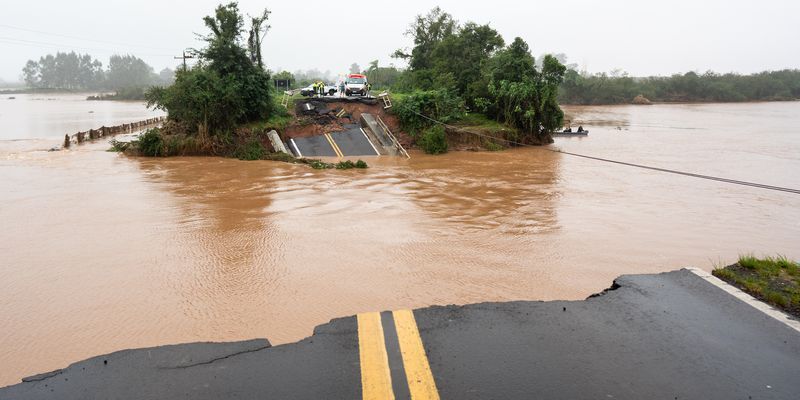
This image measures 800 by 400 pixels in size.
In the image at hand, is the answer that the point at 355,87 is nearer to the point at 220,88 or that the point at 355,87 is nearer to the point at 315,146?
the point at 315,146

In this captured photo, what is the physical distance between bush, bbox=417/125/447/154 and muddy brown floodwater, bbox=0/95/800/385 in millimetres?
A: 4587

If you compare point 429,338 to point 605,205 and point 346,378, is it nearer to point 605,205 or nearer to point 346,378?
point 346,378

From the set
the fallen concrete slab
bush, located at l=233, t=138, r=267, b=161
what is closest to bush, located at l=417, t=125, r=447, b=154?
the fallen concrete slab

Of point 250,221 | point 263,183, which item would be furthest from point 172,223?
point 263,183

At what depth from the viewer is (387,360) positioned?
3.80m

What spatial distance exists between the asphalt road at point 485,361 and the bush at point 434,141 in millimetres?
19769

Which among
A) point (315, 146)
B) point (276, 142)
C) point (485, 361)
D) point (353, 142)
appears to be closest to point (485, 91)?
point (353, 142)

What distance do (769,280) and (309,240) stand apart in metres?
7.06

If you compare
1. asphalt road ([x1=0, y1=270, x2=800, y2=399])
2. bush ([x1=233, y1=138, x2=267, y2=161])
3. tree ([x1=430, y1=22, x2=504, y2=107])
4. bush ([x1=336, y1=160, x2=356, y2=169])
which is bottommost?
asphalt road ([x1=0, y1=270, x2=800, y2=399])

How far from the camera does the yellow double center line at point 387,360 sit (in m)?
3.41

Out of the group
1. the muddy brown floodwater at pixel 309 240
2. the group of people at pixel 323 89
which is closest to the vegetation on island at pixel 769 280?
the muddy brown floodwater at pixel 309 240

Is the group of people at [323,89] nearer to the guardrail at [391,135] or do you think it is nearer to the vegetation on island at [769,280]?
the guardrail at [391,135]

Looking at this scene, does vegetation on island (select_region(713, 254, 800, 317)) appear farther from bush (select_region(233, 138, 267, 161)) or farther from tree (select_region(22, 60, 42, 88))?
tree (select_region(22, 60, 42, 88))

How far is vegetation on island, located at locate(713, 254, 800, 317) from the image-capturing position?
185 inches
